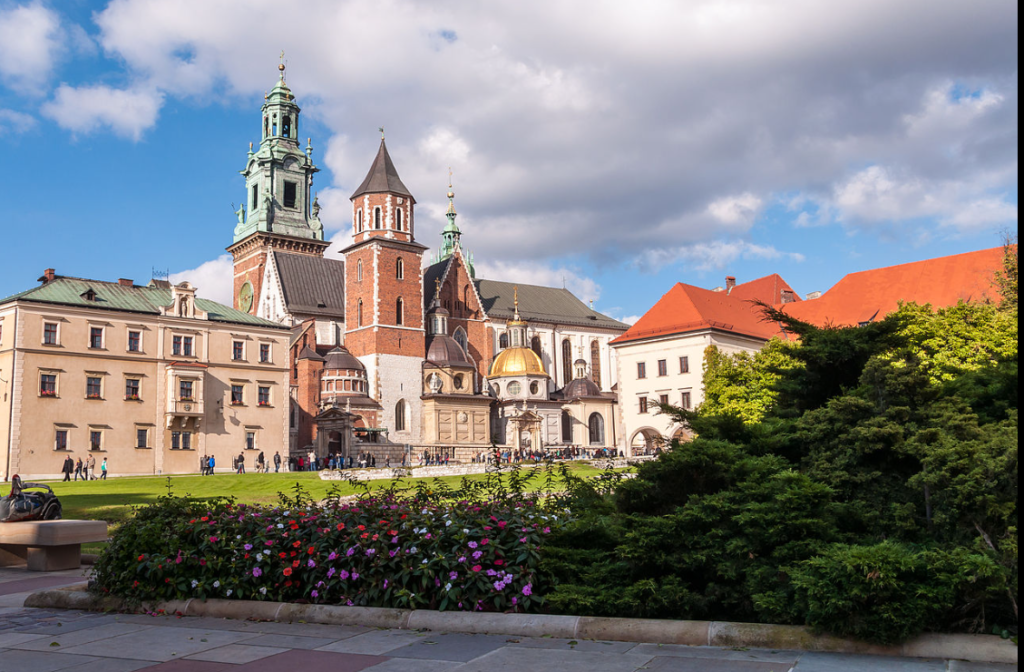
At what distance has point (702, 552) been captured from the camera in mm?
7031

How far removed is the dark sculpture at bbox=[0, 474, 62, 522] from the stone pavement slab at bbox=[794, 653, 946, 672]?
1231cm

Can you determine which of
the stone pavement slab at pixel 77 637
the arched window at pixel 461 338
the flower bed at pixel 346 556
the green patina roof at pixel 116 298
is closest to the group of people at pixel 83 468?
the green patina roof at pixel 116 298

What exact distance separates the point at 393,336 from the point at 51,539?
5341 cm

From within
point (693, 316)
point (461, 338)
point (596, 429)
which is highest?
point (461, 338)

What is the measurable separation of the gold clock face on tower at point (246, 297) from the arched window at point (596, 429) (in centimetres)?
3171

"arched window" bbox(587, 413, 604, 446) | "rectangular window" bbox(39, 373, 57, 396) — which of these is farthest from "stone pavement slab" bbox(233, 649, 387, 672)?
"arched window" bbox(587, 413, 604, 446)

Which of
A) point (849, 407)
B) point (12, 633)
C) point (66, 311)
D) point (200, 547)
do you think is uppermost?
point (66, 311)

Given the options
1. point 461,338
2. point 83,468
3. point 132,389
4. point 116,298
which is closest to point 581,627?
point 83,468

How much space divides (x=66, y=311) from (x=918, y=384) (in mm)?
46480

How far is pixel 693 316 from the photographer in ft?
190

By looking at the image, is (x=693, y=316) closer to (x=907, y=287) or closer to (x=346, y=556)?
(x=907, y=287)

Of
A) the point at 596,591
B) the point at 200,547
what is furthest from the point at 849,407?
the point at 200,547

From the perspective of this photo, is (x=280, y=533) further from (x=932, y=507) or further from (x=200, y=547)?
(x=932, y=507)

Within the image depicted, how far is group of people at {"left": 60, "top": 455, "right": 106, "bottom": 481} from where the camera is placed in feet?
139
